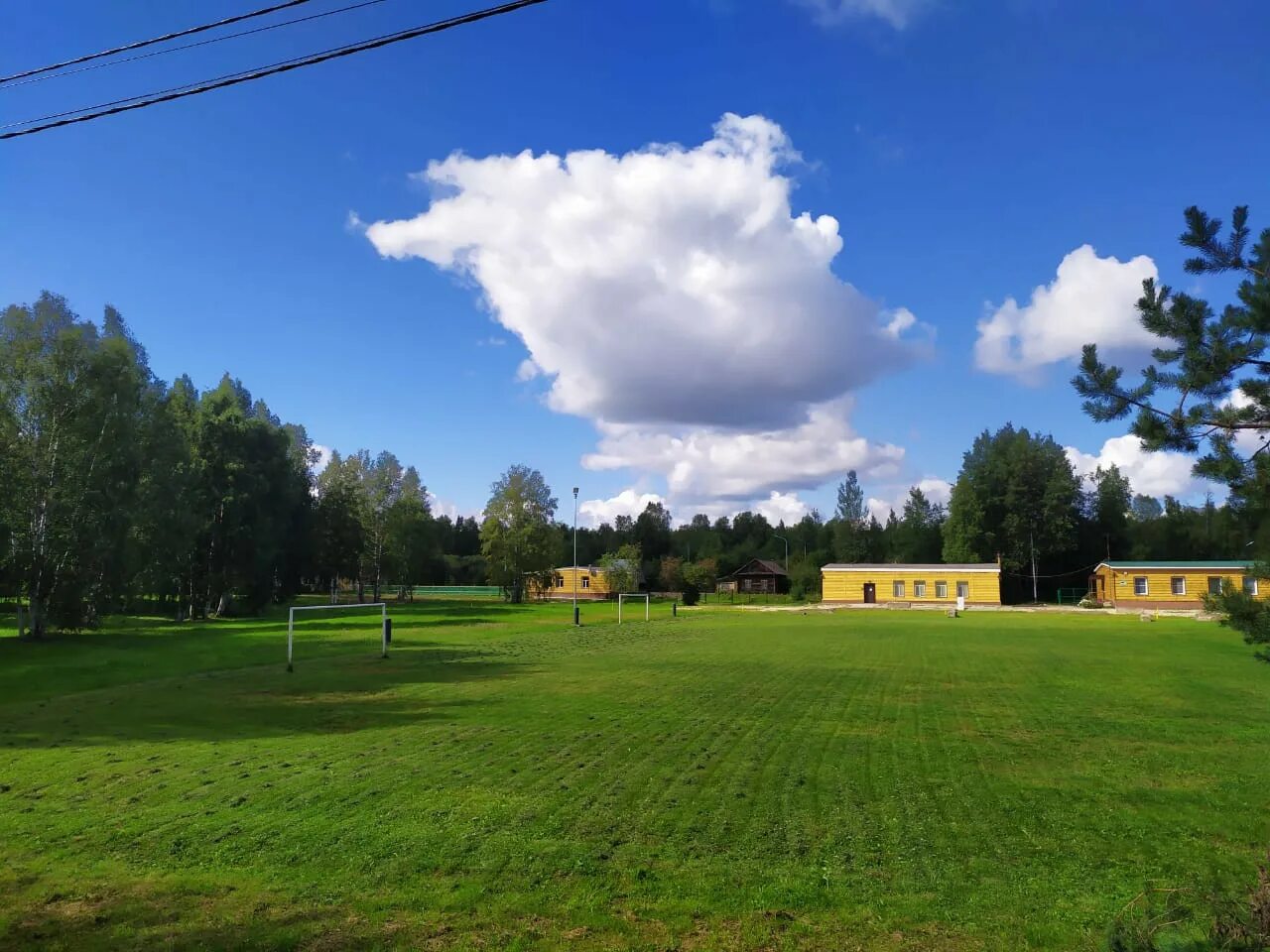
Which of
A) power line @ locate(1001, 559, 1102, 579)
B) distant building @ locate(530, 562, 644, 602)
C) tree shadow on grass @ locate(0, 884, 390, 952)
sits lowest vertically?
distant building @ locate(530, 562, 644, 602)

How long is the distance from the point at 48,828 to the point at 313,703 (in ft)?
26.9

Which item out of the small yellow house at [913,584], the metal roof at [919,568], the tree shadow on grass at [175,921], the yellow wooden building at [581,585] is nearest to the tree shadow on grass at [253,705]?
the tree shadow on grass at [175,921]

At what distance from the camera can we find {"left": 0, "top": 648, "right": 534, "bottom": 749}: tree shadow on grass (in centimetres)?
1241

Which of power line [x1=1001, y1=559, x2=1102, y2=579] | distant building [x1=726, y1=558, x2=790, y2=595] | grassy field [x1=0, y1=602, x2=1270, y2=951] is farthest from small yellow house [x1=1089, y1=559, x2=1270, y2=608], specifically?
grassy field [x1=0, y1=602, x2=1270, y2=951]

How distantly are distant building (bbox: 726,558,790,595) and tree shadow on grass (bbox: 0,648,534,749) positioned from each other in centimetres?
8071

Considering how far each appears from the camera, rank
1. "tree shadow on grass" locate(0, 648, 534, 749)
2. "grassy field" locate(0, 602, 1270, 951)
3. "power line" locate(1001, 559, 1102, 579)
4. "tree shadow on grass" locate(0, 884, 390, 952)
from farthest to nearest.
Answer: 1. "power line" locate(1001, 559, 1102, 579)
2. "tree shadow on grass" locate(0, 648, 534, 749)
3. "grassy field" locate(0, 602, 1270, 951)
4. "tree shadow on grass" locate(0, 884, 390, 952)

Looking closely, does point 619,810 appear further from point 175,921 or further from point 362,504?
point 362,504

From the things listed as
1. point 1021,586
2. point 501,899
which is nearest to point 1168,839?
point 501,899

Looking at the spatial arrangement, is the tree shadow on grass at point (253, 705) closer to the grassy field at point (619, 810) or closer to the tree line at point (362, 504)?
the grassy field at point (619, 810)

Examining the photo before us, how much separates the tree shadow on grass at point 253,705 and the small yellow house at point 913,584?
176ft

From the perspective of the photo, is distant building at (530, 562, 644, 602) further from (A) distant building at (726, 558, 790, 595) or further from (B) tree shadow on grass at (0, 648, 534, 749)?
(B) tree shadow on grass at (0, 648, 534, 749)

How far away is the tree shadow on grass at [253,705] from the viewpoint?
40.7 feet

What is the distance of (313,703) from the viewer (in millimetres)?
15523

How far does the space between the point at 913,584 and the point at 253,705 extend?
2461 inches
